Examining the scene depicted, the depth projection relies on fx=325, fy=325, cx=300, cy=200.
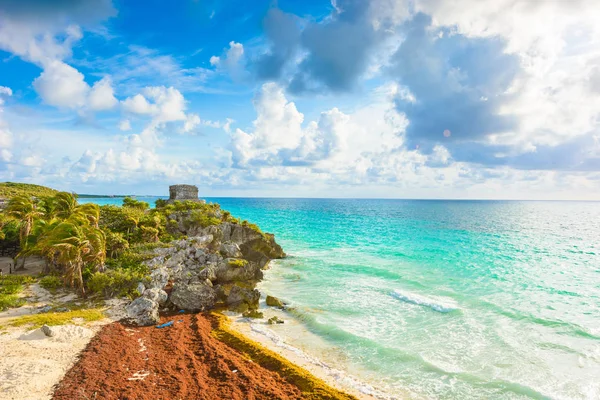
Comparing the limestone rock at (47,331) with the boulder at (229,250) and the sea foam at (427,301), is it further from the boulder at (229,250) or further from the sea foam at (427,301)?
the sea foam at (427,301)

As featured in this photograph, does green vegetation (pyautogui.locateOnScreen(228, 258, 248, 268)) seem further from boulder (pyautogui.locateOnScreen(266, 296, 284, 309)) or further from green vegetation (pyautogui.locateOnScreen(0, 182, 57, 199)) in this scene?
green vegetation (pyautogui.locateOnScreen(0, 182, 57, 199))

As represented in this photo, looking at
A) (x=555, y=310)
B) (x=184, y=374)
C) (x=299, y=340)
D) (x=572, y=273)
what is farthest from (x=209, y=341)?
(x=572, y=273)

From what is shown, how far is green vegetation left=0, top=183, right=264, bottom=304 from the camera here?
2185cm

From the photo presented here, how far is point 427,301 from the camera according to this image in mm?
27031

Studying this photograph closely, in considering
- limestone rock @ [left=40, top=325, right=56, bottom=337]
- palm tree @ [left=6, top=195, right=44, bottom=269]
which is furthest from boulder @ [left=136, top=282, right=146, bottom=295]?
palm tree @ [left=6, top=195, right=44, bottom=269]

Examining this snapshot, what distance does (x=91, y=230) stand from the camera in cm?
2277

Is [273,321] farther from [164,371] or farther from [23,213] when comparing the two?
[23,213]

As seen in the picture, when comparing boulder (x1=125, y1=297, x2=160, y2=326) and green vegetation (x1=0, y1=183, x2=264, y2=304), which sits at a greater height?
green vegetation (x1=0, y1=183, x2=264, y2=304)

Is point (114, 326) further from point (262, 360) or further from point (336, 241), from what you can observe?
point (336, 241)

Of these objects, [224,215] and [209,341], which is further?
[224,215]

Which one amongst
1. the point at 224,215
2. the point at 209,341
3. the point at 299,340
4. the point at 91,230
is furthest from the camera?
the point at 224,215

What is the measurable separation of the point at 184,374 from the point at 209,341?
11.0ft

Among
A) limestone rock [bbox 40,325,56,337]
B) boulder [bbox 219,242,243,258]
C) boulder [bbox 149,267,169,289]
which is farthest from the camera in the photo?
boulder [bbox 219,242,243,258]

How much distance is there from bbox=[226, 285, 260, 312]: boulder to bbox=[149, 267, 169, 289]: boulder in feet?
16.8
